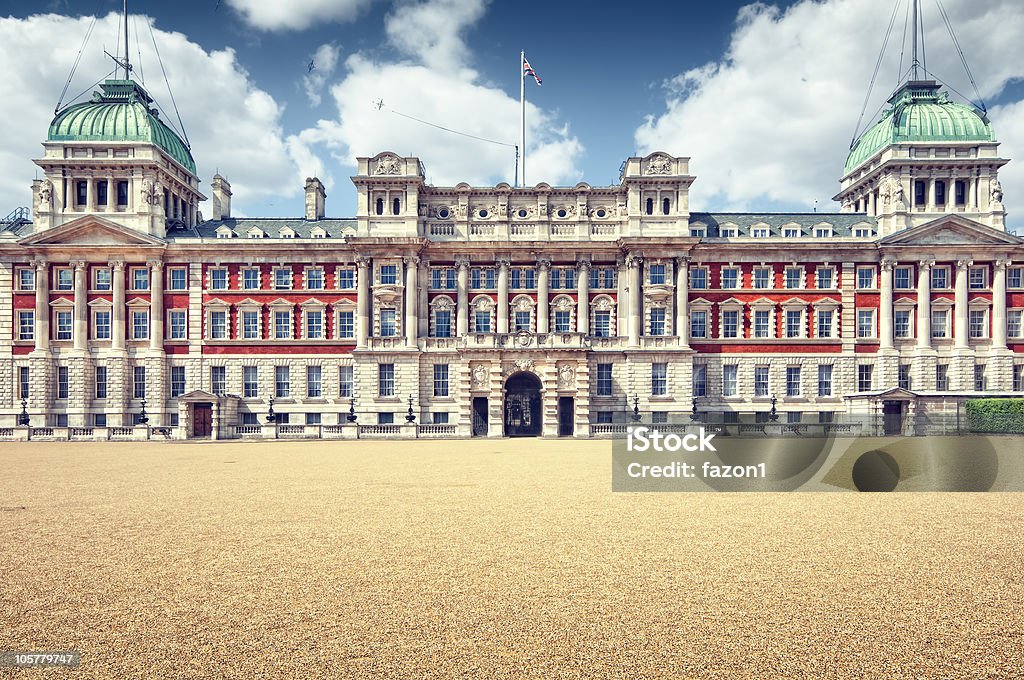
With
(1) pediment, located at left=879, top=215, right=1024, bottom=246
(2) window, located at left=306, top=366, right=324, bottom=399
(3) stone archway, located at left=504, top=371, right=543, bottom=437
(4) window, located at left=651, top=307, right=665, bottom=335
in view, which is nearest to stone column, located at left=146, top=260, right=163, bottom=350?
(2) window, located at left=306, top=366, right=324, bottom=399

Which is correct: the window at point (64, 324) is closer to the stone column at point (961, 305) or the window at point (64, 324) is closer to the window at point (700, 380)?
the window at point (700, 380)

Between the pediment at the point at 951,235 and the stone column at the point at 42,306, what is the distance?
232 feet

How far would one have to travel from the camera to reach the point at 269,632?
31.9 feet

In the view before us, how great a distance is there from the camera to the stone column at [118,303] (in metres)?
56.8

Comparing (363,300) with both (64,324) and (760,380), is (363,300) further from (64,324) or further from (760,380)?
(760,380)

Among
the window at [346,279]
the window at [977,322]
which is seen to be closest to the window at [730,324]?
the window at [977,322]

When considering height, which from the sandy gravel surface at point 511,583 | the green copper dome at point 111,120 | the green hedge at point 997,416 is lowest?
the green hedge at point 997,416

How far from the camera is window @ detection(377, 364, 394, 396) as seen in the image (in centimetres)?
5641

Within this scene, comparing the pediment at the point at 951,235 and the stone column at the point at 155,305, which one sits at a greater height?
the pediment at the point at 951,235

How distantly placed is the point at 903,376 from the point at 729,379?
1465 centimetres

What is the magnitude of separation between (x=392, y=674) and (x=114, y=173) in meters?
62.1

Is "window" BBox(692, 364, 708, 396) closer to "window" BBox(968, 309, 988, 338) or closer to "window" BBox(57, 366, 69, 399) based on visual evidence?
"window" BBox(968, 309, 988, 338)

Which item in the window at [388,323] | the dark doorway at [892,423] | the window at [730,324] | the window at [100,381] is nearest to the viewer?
the dark doorway at [892,423]

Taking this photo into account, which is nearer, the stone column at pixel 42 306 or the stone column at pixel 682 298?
the stone column at pixel 42 306
